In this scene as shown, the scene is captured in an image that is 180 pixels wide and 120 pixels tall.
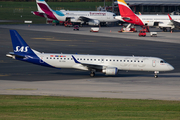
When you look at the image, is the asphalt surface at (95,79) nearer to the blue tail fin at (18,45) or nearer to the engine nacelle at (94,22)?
the blue tail fin at (18,45)

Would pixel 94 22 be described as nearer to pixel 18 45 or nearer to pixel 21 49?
pixel 18 45

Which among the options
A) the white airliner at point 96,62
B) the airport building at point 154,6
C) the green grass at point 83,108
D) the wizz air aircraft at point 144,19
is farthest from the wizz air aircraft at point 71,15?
the green grass at point 83,108

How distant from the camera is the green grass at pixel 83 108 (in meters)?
21.4

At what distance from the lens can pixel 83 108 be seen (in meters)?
25.2

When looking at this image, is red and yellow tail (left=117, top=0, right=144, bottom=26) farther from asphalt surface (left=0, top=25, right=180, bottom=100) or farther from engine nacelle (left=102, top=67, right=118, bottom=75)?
engine nacelle (left=102, top=67, right=118, bottom=75)

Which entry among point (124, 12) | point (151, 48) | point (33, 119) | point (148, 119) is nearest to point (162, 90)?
point (148, 119)

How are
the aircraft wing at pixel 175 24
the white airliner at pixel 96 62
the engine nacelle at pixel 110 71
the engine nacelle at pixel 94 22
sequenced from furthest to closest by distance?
1. the engine nacelle at pixel 94 22
2. the aircraft wing at pixel 175 24
3. the white airliner at pixel 96 62
4. the engine nacelle at pixel 110 71

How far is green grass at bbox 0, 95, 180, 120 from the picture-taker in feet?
70.1

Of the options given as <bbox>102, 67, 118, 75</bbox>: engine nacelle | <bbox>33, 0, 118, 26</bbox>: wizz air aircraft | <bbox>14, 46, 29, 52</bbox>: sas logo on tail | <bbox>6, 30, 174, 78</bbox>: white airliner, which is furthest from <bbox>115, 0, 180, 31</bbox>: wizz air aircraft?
<bbox>14, 46, 29, 52</bbox>: sas logo on tail

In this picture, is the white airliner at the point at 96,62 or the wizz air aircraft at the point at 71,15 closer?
the white airliner at the point at 96,62

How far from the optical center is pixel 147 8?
15125 centimetres

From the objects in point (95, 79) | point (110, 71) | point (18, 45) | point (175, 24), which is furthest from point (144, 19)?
point (18, 45)

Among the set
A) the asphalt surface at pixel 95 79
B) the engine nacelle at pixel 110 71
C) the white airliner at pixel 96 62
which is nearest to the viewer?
the asphalt surface at pixel 95 79

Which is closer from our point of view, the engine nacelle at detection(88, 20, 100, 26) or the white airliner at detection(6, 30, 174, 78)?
the white airliner at detection(6, 30, 174, 78)
